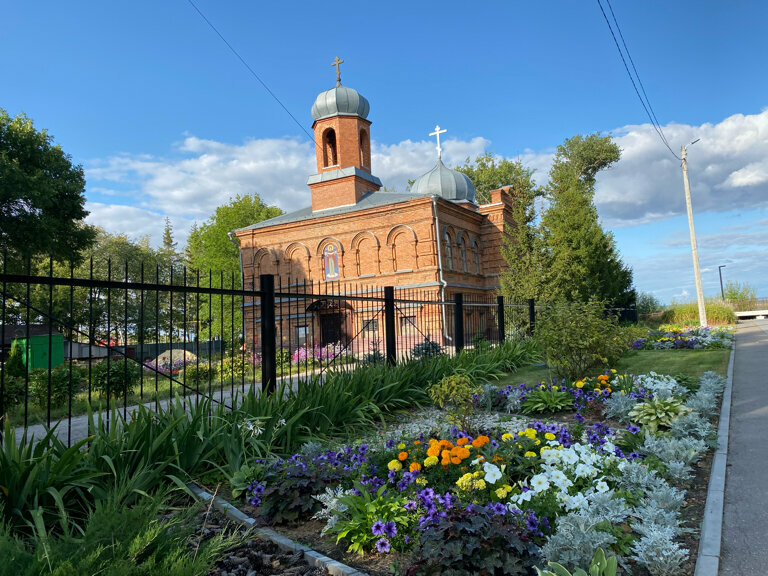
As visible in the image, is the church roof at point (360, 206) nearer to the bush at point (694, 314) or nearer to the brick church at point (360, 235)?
the brick church at point (360, 235)

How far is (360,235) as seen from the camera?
85.0 ft

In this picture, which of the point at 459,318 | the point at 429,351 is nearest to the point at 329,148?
the point at 429,351

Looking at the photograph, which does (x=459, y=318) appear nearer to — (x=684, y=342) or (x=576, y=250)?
(x=684, y=342)

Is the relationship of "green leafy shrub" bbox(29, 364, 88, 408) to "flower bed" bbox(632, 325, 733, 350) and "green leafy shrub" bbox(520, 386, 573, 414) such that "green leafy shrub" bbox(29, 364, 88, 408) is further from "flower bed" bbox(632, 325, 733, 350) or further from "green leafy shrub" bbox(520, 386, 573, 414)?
"flower bed" bbox(632, 325, 733, 350)

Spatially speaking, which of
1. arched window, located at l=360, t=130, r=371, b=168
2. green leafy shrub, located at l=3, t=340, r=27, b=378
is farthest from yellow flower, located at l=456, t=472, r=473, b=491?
arched window, located at l=360, t=130, r=371, b=168

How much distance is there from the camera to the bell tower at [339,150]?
27.5 meters

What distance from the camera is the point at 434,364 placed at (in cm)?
917

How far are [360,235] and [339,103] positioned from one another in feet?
24.9

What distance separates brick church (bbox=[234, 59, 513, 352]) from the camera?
24516mm

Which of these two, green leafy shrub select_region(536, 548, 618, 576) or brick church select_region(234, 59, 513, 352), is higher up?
brick church select_region(234, 59, 513, 352)

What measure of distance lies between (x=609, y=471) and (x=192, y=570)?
3192 mm

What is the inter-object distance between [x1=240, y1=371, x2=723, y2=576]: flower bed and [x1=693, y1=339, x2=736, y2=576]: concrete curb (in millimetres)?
122

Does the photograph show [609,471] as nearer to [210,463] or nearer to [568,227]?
[210,463]

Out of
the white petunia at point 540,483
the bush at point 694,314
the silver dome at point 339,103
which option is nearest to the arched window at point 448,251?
the silver dome at point 339,103
